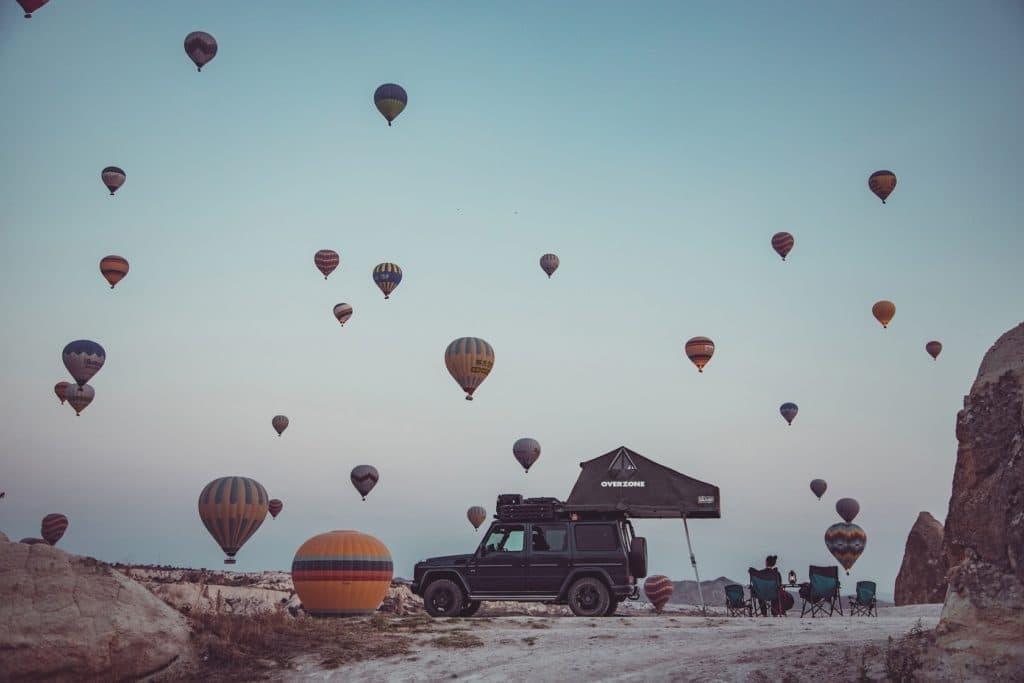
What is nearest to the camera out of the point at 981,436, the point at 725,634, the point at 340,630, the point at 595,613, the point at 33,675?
the point at 981,436

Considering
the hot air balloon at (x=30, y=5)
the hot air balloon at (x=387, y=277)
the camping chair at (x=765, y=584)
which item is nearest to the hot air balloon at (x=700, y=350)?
the hot air balloon at (x=387, y=277)

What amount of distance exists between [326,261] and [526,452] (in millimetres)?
13934

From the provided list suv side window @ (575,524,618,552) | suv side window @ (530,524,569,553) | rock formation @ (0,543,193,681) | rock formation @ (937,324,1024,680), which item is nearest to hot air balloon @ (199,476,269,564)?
suv side window @ (530,524,569,553)

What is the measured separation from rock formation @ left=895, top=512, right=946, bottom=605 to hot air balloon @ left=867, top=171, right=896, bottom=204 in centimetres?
1438

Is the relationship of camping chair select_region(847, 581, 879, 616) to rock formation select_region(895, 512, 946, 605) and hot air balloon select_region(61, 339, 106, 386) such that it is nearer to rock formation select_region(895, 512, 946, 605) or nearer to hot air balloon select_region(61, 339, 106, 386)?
rock formation select_region(895, 512, 946, 605)

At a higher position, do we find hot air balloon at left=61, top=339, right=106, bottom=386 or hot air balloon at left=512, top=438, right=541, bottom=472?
hot air balloon at left=61, top=339, right=106, bottom=386

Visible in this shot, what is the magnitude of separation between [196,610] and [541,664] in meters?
5.75

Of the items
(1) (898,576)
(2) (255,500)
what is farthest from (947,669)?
(1) (898,576)

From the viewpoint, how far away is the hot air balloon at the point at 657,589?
24391 mm

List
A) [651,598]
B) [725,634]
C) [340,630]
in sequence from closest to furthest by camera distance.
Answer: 1. [725,634]
2. [340,630]
3. [651,598]

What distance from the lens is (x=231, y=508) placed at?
80.1ft

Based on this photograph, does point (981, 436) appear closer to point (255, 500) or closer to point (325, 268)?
point (255, 500)

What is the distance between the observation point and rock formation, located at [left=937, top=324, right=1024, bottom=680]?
330 inches

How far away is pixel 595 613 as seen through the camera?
57.8ft
